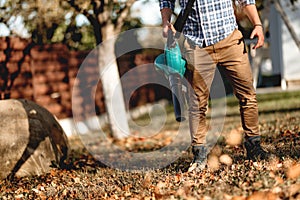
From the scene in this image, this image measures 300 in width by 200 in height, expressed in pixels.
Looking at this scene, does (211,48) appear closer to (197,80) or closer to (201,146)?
(197,80)

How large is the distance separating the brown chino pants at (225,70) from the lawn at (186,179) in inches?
16.6

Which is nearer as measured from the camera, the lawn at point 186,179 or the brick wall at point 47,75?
the lawn at point 186,179

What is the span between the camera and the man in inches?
181

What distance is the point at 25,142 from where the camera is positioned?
20.1 feet

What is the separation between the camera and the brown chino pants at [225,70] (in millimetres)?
4625

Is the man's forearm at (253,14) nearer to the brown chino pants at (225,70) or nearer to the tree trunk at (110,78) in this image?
the brown chino pants at (225,70)

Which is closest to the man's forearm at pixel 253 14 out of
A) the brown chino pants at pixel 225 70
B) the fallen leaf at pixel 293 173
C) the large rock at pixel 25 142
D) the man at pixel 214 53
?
the man at pixel 214 53

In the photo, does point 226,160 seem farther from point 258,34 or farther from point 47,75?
point 47,75

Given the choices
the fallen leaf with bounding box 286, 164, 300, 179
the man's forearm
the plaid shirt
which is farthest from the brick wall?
the fallen leaf with bounding box 286, 164, 300, 179

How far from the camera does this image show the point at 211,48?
4.62m

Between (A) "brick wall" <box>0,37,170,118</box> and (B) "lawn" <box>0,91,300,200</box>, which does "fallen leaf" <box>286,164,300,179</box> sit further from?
(A) "brick wall" <box>0,37,170,118</box>

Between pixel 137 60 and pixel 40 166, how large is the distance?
30.2 ft

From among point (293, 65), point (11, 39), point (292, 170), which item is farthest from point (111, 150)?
point (293, 65)

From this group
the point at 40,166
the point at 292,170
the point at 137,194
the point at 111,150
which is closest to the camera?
the point at 292,170
